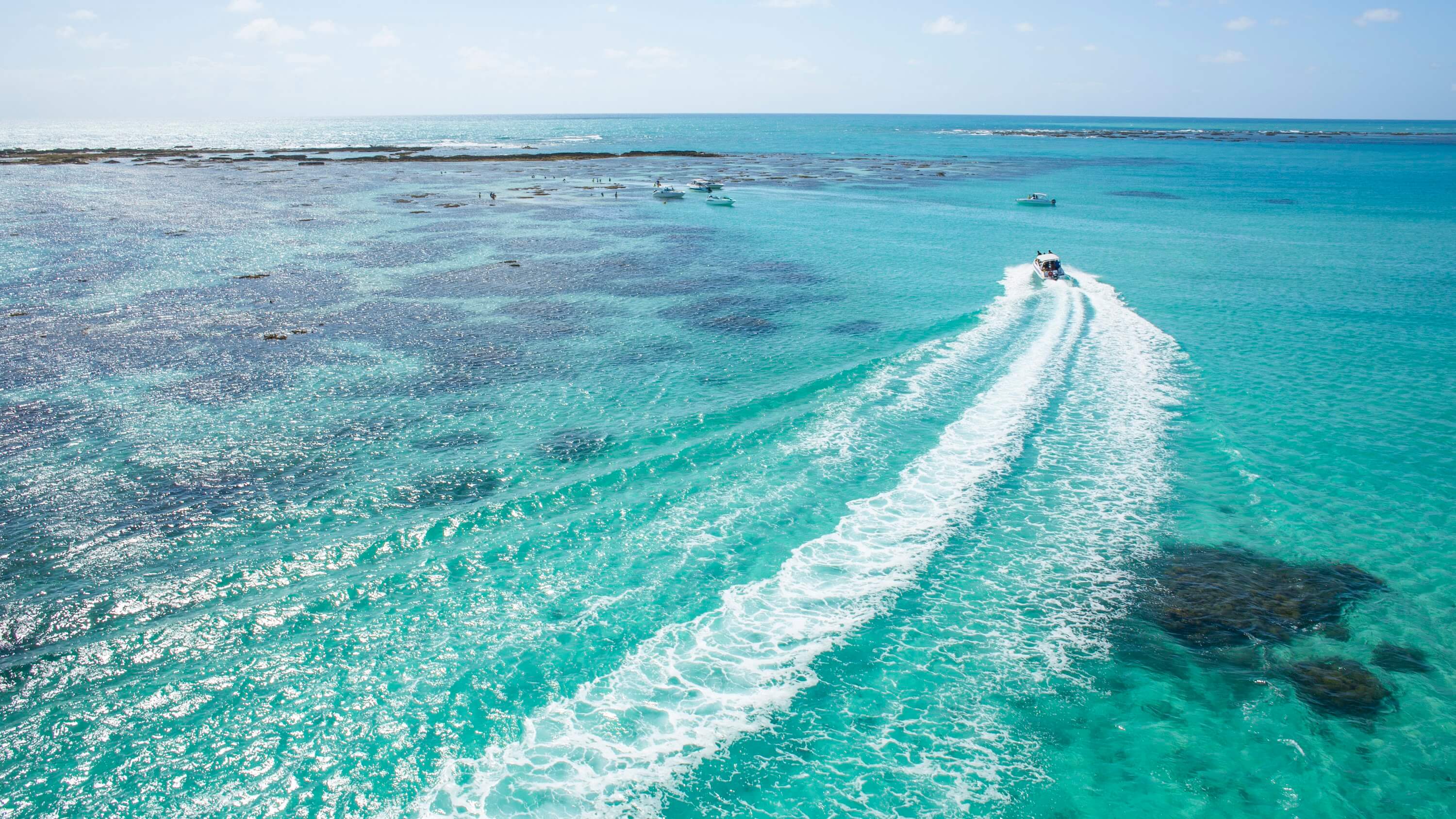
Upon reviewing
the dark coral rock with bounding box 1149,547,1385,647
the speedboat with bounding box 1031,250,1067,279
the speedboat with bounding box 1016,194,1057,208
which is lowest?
the dark coral rock with bounding box 1149,547,1385,647

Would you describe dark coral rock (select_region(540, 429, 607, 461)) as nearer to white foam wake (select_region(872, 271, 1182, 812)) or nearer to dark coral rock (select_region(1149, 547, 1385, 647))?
white foam wake (select_region(872, 271, 1182, 812))

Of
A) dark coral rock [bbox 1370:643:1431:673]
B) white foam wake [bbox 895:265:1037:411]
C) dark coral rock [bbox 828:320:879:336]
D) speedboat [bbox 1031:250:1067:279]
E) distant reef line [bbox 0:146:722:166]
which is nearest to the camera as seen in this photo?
dark coral rock [bbox 1370:643:1431:673]

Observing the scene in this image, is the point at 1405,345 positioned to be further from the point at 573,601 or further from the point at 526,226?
the point at 526,226

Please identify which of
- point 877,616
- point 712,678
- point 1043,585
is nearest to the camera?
point 712,678

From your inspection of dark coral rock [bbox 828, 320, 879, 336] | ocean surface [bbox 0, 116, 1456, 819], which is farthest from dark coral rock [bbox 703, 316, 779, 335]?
dark coral rock [bbox 828, 320, 879, 336]

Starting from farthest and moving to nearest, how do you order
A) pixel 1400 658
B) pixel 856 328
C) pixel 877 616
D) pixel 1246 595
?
pixel 856 328, pixel 1246 595, pixel 877 616, pixel 1400 658

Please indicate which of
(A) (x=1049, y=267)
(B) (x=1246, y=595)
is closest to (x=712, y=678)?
(B) (x=1246, y=595)

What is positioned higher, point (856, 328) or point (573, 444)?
point (856, 328)

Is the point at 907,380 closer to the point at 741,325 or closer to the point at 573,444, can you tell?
the point at 741,325
